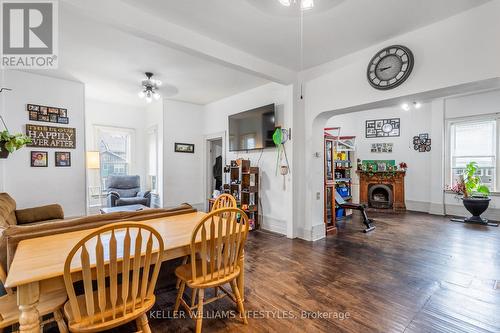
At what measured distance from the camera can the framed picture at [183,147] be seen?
6.14 meters

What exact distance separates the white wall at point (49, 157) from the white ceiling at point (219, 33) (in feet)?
1.45

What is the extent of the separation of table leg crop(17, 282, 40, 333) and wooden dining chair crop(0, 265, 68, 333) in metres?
0.23

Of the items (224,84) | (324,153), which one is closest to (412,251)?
(324,153)

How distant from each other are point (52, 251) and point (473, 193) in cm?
747

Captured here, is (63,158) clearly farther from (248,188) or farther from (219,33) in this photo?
(219,33)

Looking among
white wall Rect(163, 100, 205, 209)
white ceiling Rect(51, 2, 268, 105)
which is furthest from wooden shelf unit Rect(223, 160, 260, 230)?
white wall Rect(163, 100, 205, 209)

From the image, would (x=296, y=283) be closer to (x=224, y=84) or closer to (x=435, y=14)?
(x=435, y=14)

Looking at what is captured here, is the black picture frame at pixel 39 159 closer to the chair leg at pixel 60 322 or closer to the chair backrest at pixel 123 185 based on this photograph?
the chair backrest at pixel 123 185

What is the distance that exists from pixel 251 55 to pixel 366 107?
1858 millimetres

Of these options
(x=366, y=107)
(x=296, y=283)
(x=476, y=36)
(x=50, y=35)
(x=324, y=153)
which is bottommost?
(x=296, y=283)

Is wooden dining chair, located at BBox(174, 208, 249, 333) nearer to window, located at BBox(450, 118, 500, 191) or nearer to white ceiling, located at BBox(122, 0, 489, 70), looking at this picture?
white ceiling, located at BBox(122, 0, 489, 70)

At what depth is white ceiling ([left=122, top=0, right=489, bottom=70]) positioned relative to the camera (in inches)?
95.0

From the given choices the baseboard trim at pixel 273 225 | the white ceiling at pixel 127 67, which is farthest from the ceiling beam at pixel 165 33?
the baseboard trim at pixel 273 225

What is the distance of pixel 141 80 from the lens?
4.64 meters
